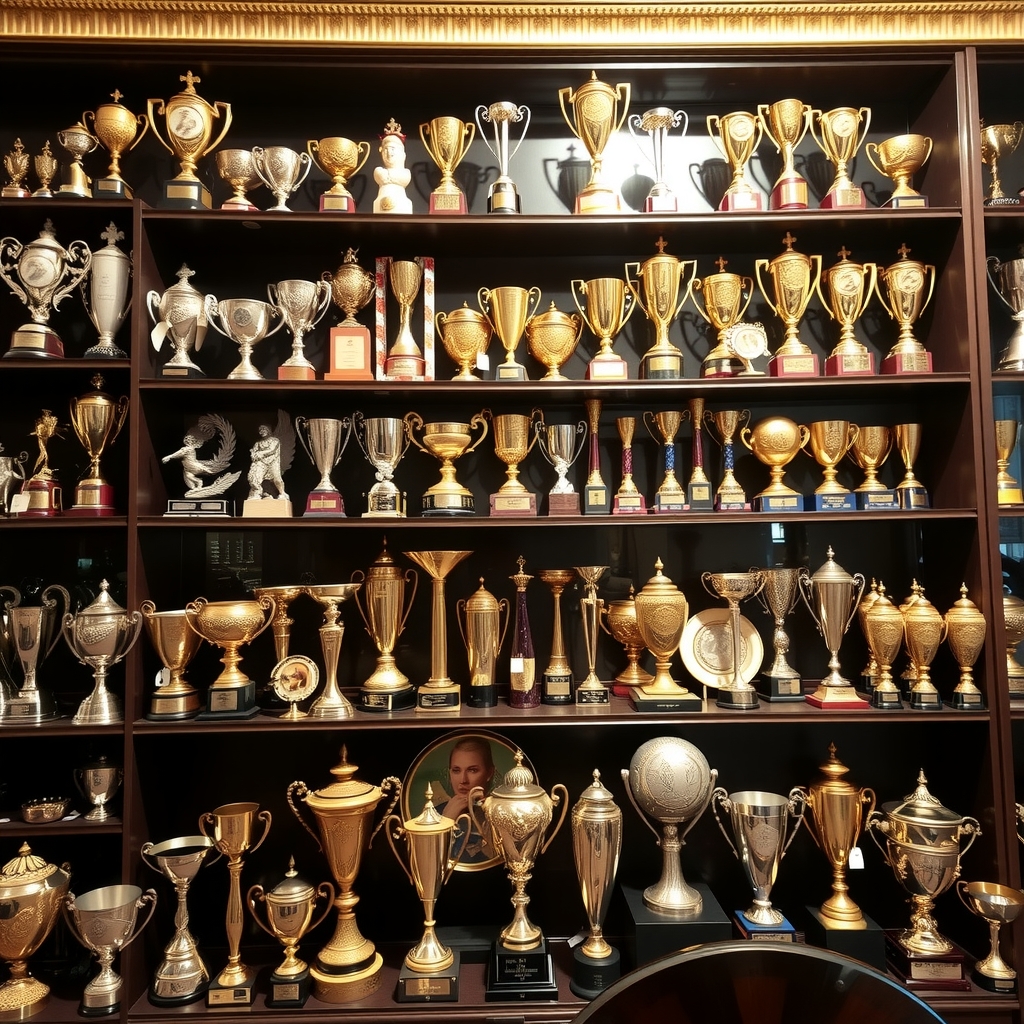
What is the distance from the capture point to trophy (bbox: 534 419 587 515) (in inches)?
84.0

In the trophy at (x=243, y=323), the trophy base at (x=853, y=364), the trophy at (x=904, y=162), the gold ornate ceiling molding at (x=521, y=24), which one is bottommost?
the trophy base at (x=853, y=364)

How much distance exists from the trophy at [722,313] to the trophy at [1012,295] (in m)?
0.74

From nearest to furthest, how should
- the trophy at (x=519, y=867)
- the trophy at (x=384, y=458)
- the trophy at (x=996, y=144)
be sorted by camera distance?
the trophy at (x=519, y=867)
the trophy at (x=384, y=458)
the trophy at (x=996, y=144)

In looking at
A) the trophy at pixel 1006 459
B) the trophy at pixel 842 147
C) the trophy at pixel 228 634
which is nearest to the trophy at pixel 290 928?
the trophy at pixel 228 634

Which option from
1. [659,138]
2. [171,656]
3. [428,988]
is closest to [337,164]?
[659,138]

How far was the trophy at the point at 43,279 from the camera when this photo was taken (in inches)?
81.4

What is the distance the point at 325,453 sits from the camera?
217 cm

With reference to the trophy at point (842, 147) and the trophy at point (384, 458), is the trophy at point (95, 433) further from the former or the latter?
the trophy at point (842, 147)

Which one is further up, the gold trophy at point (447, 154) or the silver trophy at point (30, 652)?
the gold trophy at point (447, 154)

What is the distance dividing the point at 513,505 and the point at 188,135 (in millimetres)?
1473

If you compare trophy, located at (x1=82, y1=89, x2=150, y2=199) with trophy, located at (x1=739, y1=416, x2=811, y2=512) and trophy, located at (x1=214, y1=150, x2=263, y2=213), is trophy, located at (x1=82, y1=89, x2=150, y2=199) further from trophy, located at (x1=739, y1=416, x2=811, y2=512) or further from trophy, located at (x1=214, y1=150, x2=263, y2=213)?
trophy, located at (x1=739, y1=416, x2=811, y2=512)

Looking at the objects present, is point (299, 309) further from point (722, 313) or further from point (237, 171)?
point (722, 313)

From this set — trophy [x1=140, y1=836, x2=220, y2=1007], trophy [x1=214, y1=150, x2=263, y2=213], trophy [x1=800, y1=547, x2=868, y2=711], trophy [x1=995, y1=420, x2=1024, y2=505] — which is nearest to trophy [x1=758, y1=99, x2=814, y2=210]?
trophy [x1=995, y1=420, x2=1024, y2=505]

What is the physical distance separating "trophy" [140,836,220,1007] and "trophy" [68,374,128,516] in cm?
94
